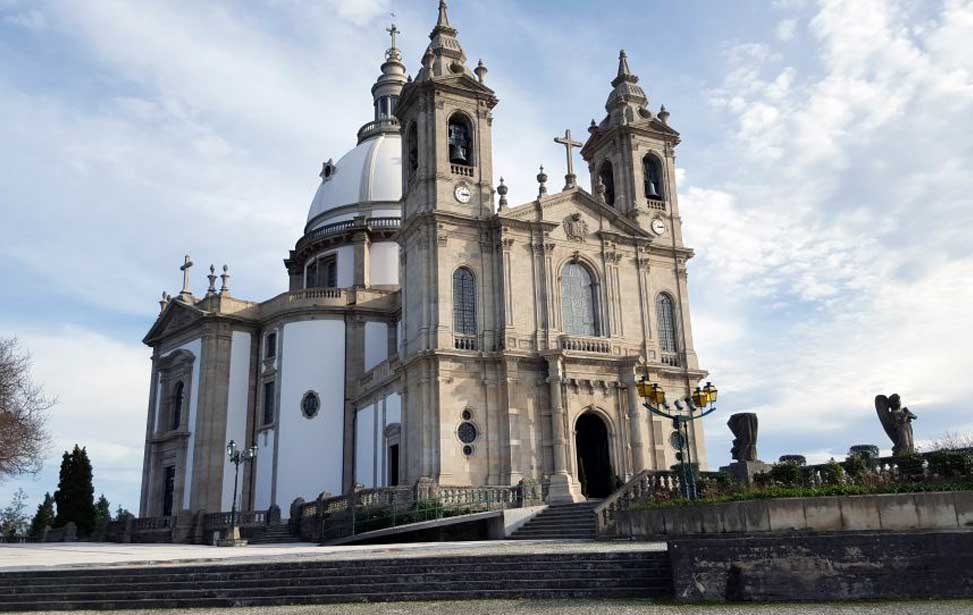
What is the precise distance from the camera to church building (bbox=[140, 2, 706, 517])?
32531 millimetres

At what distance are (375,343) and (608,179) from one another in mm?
13516

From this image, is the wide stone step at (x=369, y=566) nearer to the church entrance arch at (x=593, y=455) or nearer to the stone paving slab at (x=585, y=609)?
the stone paving slab at (x=585, y=609)

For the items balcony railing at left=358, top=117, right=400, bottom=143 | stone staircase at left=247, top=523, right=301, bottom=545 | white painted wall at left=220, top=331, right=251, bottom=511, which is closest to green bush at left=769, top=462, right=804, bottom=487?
stone staircase at left=247, top=523, right=301, bottom=545

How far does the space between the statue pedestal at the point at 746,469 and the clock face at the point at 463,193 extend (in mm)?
17365

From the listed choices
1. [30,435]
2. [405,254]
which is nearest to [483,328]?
[405,254]

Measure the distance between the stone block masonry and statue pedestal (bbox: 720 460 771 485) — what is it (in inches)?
360

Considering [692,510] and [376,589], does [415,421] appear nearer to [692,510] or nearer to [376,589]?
[692,510]

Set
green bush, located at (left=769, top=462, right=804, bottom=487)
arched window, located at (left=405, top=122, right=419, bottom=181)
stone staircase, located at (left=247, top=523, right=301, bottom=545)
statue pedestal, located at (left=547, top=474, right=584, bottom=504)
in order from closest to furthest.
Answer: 1. green bush, located at (left=769, top=462, right=804, bottom=487)
2. statue pedestal, located at (left=547, top=474, right=584, bottom=504)
3. stone staircase, located at (left=247, top=523, right=301, bottom=545)
4. arched window, located at (left=405, top=122, right=419, bottom=181)

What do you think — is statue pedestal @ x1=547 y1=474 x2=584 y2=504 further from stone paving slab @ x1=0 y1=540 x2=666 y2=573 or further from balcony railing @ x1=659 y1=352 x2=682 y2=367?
balcony railing @ x1=659 y1=352 x2=682 y2=367

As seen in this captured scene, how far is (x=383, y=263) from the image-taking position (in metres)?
46.9

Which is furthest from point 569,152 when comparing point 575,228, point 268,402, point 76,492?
point 76,492

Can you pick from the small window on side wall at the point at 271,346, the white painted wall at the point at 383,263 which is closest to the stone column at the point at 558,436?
the small window on side wall at the point at 271,346

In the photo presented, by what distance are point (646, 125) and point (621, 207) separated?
4.22 m

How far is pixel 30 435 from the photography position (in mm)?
36031
